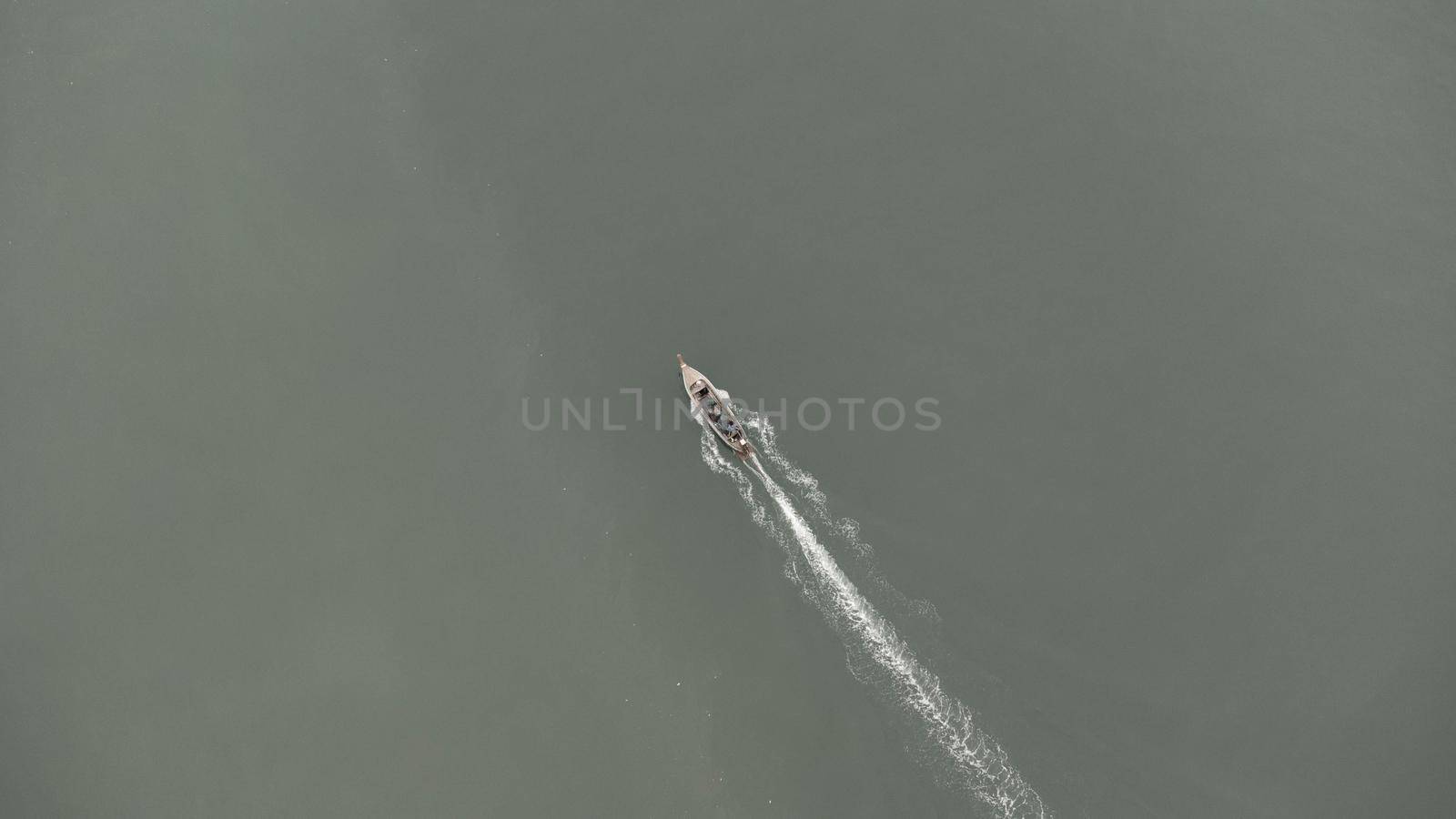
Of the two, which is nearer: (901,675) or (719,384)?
(901,675)

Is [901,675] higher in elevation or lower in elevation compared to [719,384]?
lower

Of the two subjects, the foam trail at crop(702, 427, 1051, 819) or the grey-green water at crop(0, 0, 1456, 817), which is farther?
the grey-green water at crop(0, 0, 1456, 817)

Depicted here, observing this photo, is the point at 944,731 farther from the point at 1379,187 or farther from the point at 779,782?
the point at 1379,187

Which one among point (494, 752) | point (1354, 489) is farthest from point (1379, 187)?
point (494, 752)

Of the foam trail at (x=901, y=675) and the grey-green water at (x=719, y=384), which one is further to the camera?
the grey-green water at (x=719, y=384)
